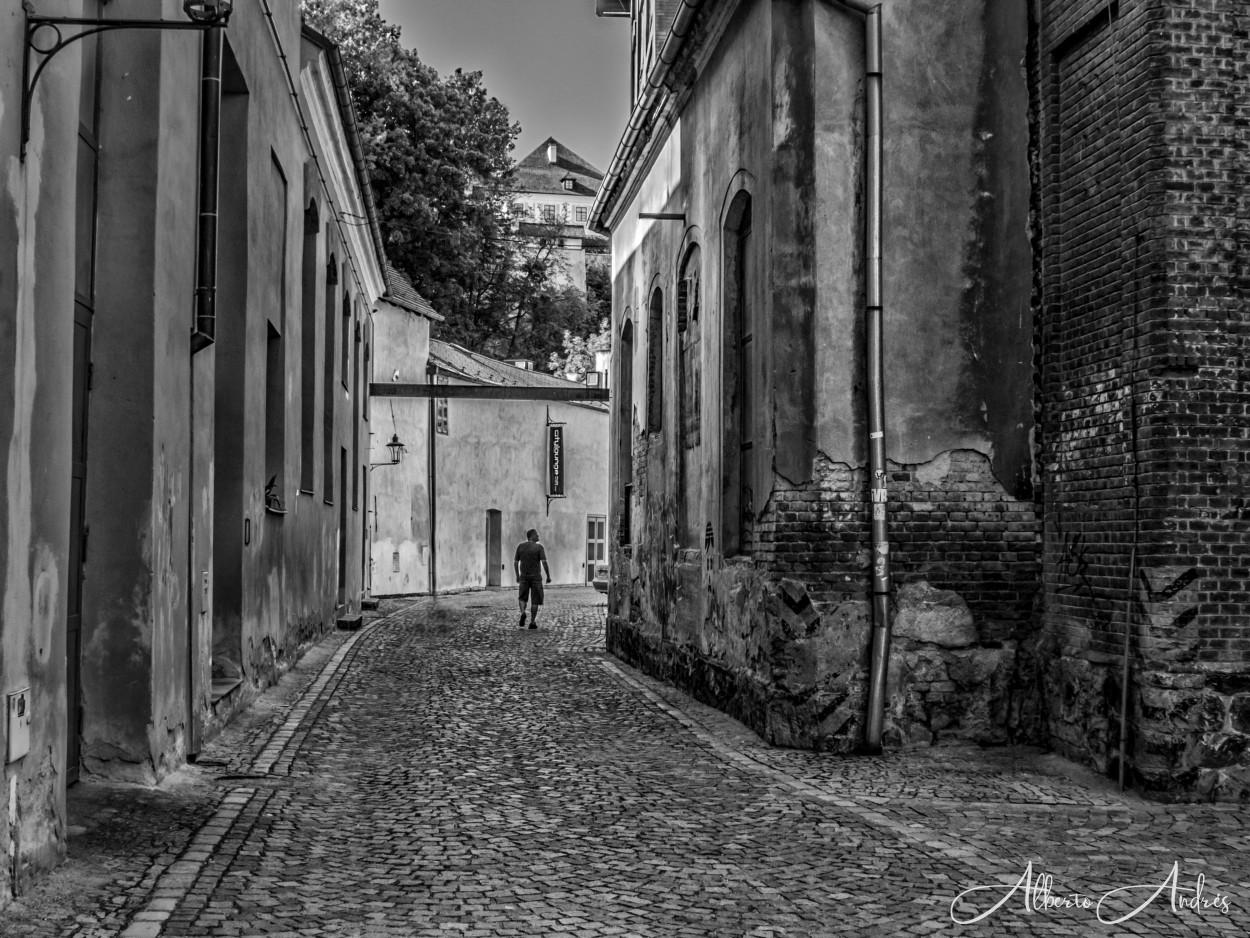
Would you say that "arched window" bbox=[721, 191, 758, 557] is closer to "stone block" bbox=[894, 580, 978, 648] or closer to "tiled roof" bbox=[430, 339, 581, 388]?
"stone block" bbox=[894, 580, 978, 648]

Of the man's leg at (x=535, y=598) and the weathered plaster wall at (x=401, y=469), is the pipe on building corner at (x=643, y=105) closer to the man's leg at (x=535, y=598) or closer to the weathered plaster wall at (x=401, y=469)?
the man's leg at (x=535, y=598)

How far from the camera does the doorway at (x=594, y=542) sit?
43.2 meters

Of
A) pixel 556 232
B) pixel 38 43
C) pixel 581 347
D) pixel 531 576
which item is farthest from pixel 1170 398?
pixel 556 232

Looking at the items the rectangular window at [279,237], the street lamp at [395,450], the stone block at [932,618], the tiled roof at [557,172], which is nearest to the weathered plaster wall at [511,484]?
the street lamp at [395,450]

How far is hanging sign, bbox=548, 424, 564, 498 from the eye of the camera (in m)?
40.9

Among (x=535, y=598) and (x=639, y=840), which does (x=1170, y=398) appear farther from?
(x=535, y=598)

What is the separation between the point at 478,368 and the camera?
38531mm

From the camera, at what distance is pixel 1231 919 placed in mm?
5344

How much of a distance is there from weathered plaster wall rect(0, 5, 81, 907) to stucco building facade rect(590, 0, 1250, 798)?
5314 mm

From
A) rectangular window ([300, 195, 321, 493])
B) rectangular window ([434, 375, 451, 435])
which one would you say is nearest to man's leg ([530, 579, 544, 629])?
rectangular window ([300, 195, 321, 493])

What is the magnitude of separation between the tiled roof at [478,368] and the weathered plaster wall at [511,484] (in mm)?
825

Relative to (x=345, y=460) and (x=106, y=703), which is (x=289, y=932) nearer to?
(x=106, y=703)

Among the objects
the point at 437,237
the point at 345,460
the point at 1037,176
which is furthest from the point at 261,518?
the point at 437,237

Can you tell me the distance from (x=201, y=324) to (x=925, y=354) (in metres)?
4.97
